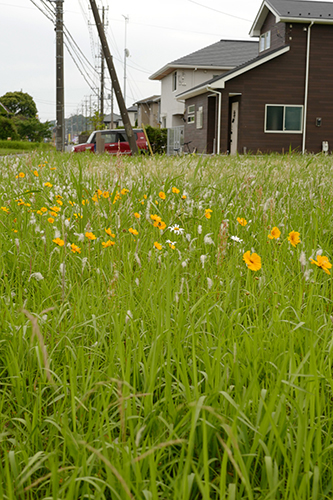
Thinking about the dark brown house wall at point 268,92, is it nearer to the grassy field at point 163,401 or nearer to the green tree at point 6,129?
the grassy field at point 163,401

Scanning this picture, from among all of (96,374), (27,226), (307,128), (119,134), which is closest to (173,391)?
(96,374)

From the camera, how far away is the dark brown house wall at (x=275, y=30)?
88.5ft

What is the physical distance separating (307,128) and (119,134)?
13419mm

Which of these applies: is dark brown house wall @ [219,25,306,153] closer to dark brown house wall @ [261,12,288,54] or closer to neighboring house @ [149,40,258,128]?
dark brown house wall @ [261,12,288,54]

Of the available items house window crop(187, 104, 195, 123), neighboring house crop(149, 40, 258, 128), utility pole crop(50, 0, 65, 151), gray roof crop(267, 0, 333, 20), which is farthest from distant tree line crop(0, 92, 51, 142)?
gray roof crop(267, 0, 333, 20)

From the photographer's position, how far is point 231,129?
97.3ft

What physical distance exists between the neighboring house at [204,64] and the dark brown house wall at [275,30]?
42.9ft

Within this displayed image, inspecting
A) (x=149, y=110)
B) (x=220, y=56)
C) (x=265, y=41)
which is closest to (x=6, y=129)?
(x=220, y=56)

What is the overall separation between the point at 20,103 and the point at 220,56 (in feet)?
168

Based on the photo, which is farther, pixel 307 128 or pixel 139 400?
pixel 307 128

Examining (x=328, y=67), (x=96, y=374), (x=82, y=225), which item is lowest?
(x=96, y=374)

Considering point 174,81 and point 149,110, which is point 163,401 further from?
point 149,110

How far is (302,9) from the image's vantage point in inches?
1069

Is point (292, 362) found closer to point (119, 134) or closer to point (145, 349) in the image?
point (145, 349)
